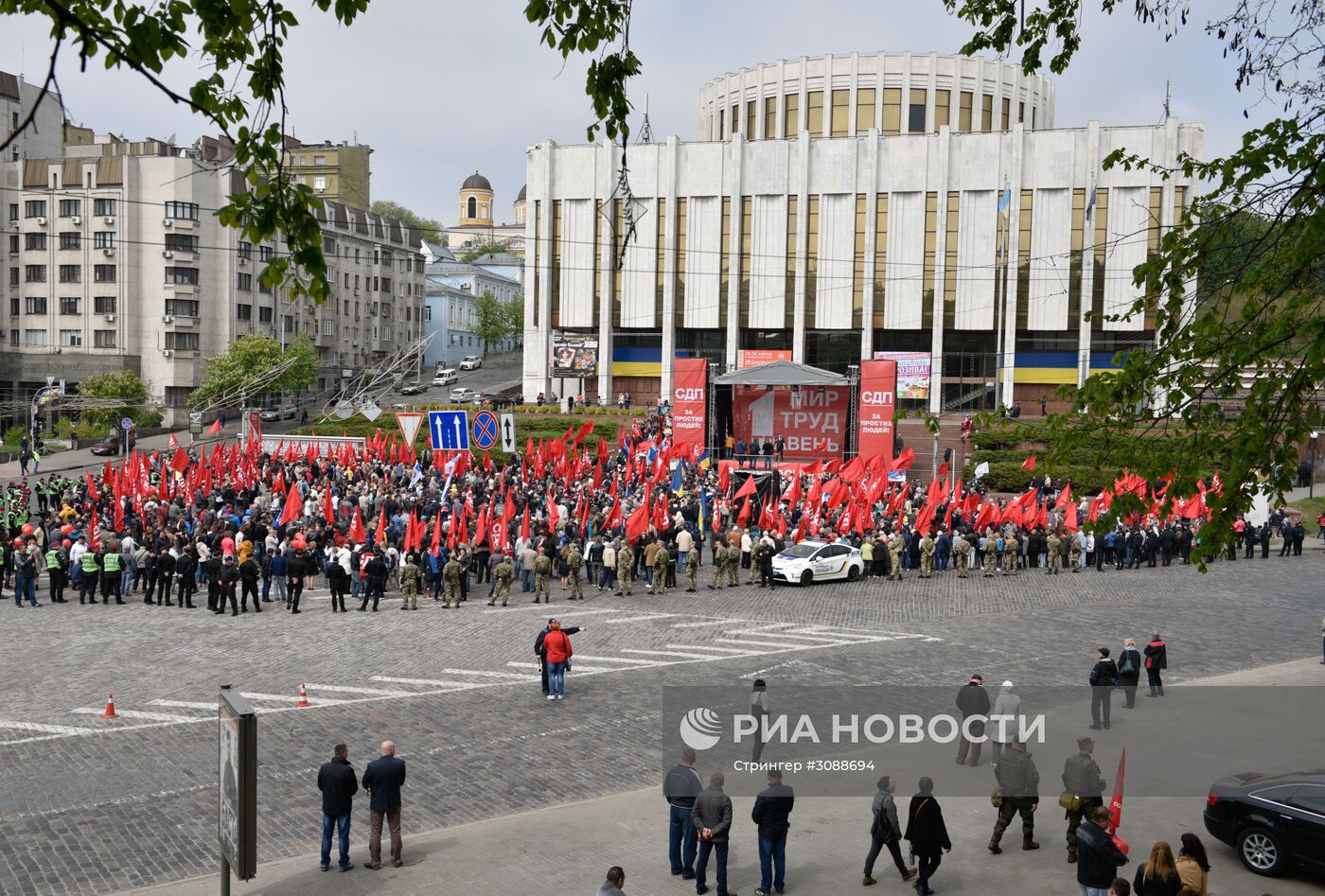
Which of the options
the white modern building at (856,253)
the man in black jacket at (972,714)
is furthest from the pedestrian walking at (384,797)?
the white modern building at (856,253)

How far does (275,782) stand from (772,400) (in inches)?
1290

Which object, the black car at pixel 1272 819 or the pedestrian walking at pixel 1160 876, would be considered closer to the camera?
the pedestrian walking at pixel 1160 876

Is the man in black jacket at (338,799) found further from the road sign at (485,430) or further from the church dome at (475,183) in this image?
the church dome at (475,183)

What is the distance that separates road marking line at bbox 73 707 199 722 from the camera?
49.5 feet

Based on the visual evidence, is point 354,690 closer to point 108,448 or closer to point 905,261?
point 108,448

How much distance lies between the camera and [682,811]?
35.3 ft

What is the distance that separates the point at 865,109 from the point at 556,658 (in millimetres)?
69394

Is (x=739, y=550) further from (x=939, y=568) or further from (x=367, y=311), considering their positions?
(x=367, y=311)

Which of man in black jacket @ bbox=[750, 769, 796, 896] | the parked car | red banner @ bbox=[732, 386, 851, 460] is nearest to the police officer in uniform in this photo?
man in black jacket @ bbox=[750, 769, 796, 896]

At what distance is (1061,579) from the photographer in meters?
29.4

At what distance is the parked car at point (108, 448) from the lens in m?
55.0

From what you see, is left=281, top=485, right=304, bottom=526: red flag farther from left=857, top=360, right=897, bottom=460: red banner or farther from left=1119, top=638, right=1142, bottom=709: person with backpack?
left=857, top=360, right=897, bottom=460: red banner

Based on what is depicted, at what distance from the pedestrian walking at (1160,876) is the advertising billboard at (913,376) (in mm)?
57955

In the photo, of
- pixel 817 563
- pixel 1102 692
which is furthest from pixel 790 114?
pixel 1102 692
